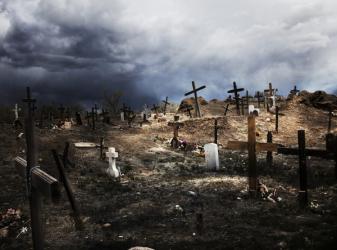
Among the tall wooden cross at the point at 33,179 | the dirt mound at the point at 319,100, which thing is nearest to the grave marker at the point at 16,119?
the tall wooden cross at the point at 33,179

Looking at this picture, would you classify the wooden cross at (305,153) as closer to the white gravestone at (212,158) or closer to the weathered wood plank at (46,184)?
the white gravestone at (212,158)

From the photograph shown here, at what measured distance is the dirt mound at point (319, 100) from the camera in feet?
141

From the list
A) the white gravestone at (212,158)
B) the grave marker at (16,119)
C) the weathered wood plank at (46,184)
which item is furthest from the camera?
the grave marker at (16,119)

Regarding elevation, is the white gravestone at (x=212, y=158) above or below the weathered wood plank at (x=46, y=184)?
below

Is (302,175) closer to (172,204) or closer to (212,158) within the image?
(172,204)

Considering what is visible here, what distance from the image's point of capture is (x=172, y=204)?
550 inches

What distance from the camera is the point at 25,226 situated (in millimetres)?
12789

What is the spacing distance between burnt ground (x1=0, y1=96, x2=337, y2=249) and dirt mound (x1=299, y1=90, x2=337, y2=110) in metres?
21.0

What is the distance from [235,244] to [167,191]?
5856 mm

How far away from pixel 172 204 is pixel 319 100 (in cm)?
3369

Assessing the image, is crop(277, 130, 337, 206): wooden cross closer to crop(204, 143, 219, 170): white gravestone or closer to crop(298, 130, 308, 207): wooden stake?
crop(298, 130, 308, 207): wooden stake

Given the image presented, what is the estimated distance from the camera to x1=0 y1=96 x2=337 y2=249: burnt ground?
35.7 feet

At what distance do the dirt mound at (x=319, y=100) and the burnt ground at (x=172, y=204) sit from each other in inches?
825

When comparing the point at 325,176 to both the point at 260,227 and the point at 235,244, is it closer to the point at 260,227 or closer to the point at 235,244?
the point at 260,227
